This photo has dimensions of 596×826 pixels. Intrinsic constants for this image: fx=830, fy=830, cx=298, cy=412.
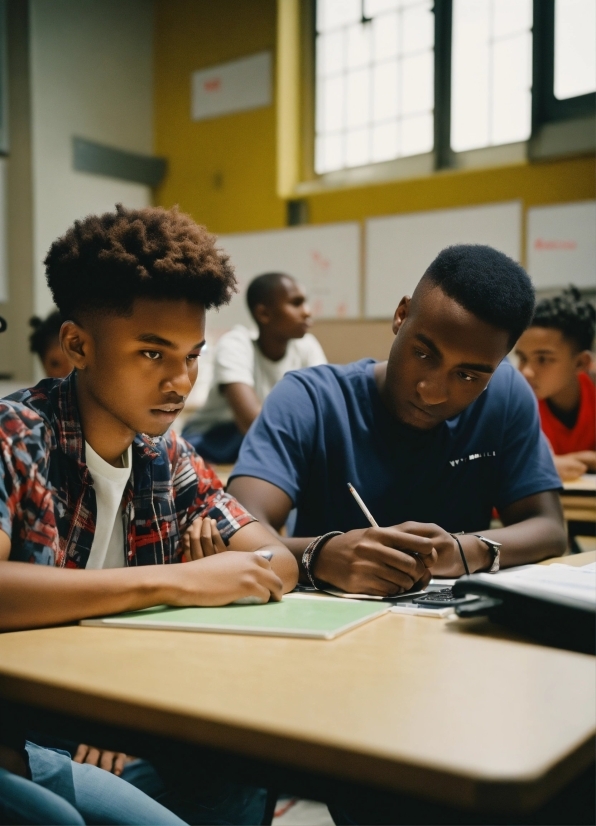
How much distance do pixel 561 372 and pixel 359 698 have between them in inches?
89.5

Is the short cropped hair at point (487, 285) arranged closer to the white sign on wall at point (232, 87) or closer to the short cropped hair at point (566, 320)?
the short cropped hair at point (566, 320)

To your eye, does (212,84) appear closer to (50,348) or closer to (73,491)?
(50,348)

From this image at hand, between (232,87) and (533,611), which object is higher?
(232,87)

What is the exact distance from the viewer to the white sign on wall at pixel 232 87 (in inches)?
221

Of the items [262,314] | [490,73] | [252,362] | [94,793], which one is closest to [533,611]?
[94,793]

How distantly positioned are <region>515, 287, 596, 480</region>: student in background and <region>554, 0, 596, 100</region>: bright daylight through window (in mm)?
2100

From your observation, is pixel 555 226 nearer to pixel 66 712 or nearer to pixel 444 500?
pixel 444 500

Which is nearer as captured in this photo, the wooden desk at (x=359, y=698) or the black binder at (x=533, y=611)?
the wooden desk at (x=359, y=698)

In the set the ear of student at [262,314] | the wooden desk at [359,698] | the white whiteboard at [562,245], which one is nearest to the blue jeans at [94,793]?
the wooden desk at [359,698]

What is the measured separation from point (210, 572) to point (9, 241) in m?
5.11

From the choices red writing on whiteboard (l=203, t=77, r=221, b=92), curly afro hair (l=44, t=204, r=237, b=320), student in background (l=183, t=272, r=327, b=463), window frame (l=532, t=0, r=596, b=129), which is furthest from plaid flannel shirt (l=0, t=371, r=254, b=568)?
red writing on whiteboard (l=203, t=77, r=221, b=92)

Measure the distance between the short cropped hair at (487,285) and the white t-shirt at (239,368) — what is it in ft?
5.91

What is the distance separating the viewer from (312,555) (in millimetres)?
1180

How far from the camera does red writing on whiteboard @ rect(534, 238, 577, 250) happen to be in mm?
4344
